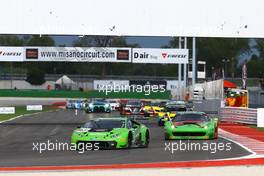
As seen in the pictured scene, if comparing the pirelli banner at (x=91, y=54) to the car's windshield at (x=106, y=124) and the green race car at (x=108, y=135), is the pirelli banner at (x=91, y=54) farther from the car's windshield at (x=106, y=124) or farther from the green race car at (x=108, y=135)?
the green race car at (x=108, y=135)

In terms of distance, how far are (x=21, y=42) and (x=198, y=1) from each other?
116593 millimetres

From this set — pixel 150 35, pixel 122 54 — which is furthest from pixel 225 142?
pixel 122 54

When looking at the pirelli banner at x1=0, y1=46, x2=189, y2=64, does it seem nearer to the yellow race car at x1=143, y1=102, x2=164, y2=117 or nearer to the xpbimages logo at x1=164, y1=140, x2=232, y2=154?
the yellow race car at x1=143, y1=102, x2=164, y2=117

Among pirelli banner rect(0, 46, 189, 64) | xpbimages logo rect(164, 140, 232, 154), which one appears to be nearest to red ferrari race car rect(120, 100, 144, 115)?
pirelli banner rect(0, 46, 189, 64)

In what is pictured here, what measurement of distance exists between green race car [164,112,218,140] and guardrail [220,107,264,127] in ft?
34.1

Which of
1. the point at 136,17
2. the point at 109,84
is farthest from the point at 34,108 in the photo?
the point at 136,17

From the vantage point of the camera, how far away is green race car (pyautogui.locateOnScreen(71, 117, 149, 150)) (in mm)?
19281

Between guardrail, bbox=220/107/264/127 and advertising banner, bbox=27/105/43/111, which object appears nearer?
guardrail, bbox=220/107/264/127

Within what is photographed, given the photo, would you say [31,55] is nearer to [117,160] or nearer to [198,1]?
[198,1]

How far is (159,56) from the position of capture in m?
44.1

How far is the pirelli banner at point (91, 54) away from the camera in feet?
132

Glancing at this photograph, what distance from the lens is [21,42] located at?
14650 cm

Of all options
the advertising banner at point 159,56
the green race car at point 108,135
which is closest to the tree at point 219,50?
the advertising banner at point 159,56

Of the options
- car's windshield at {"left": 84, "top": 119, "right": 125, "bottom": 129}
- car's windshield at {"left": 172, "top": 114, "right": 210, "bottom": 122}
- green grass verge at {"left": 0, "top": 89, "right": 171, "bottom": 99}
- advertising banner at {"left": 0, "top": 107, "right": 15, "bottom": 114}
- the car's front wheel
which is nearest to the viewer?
the car's front wheel
